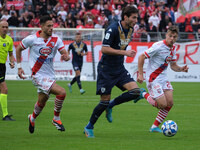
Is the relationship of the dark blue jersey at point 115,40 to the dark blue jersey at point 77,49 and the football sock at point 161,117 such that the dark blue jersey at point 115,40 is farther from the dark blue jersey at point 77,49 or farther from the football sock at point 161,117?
the dark blue jersey at point 77,49

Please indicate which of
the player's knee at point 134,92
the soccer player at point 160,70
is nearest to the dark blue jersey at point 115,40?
the player's knee at point 134,92

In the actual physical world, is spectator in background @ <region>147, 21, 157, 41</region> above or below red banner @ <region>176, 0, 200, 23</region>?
below

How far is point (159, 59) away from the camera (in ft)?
30.6

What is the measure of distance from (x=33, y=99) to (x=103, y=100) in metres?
8.17

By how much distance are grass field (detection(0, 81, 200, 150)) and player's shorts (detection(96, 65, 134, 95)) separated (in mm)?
856

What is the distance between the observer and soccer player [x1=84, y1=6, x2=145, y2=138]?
787cm

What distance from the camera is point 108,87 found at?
8.09 m

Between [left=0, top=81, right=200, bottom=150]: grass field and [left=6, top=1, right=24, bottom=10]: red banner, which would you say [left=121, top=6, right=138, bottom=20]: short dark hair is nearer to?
[left=0, top=81, right=200, bottom=150]: grass field

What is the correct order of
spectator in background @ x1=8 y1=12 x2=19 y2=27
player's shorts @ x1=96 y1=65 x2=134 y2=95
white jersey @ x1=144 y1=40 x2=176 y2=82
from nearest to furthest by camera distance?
1. player's shorts @ x1=96 y1=65 x2=134 y2=95
2. white jersey @ x1=144 y1=40 x2=176 y2=82
3. spectator in background @ x1=8 y1=12 x2=19 y2=27

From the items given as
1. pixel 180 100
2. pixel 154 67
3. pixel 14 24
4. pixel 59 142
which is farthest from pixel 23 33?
pixel 59 142

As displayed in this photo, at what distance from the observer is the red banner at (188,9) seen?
2412 cm

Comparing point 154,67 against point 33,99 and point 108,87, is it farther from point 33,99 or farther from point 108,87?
point 33,99

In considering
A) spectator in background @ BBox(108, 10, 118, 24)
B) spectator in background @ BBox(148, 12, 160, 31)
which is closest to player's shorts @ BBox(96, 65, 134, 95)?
spectator in background @ BBox(108, 10, 118, 24)

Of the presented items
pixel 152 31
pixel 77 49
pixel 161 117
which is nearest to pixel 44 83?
pixel 161 117
